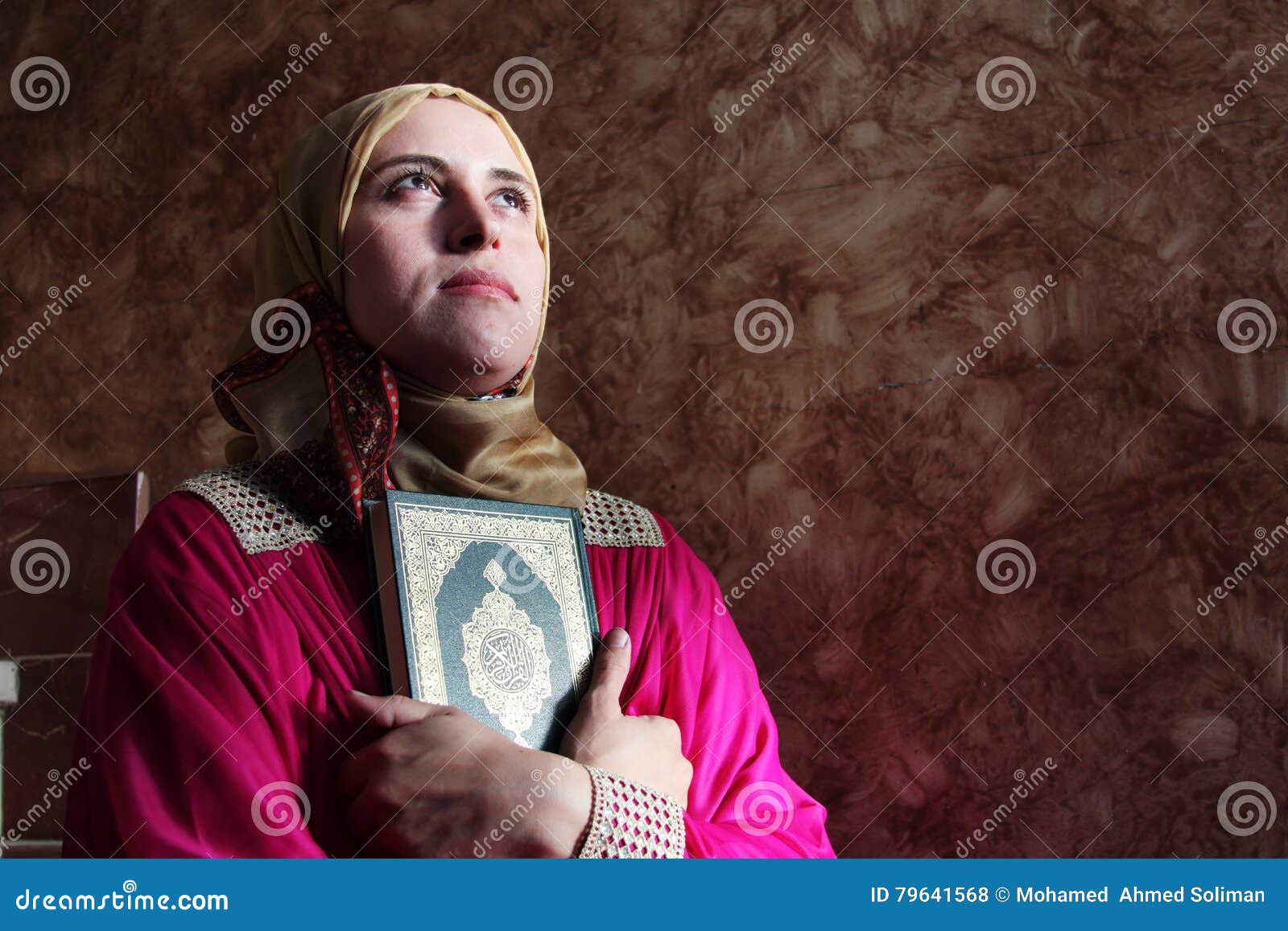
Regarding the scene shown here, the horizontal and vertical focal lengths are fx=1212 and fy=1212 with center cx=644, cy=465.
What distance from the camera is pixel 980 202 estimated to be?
229 centimetres

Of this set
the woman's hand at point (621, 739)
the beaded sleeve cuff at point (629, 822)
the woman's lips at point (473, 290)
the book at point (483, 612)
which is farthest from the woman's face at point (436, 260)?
the beaded sleeve cuff at point (629, 822)

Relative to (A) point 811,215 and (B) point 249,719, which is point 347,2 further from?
(B) point 249,719

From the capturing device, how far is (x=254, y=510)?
1.61 m

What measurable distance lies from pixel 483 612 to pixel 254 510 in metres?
0.33

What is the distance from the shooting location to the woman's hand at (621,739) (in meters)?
1.53

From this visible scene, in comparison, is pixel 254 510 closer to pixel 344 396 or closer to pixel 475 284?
pixel 344 396

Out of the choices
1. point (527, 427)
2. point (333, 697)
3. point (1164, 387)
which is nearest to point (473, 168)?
point (527, 427)

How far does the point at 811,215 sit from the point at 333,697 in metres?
1.39

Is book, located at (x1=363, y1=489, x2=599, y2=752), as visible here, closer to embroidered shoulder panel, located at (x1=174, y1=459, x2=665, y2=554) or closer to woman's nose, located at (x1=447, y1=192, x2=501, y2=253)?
embroidered shoulder panel, located at (x1=174, y1=459, x2=665, y2=554)

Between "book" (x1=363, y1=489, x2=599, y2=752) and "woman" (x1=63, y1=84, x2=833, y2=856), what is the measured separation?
0.04 m

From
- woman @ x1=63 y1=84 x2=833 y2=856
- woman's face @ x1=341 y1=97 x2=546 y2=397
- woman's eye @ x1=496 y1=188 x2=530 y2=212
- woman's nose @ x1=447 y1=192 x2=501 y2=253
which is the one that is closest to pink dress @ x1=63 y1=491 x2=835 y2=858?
woman @ x1=63 y1=84 x2=833 y2=856

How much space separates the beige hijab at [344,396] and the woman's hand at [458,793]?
1.20 ft

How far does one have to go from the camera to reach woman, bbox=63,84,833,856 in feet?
4.52

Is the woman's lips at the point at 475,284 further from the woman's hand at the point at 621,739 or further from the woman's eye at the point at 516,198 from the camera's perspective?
→ the woman's hand at the point at 621,739
